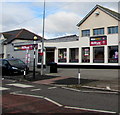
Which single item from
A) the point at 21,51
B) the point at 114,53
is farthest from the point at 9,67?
the point at 21,51

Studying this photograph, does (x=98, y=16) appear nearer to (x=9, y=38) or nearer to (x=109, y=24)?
(x=109, y=24)

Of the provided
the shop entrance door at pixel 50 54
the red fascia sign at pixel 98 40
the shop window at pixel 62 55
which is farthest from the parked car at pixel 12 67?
the shop entrance door at pixel 50 54

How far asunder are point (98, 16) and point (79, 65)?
23.9ft

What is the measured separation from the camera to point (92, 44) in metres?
27.9

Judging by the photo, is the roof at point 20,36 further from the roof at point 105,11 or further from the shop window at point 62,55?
the roof at point 105,11

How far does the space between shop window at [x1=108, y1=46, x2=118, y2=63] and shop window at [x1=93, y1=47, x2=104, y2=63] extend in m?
1.00

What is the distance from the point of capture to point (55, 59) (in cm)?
3181

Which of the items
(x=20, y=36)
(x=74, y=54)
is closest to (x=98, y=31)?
(x=74, y=54)

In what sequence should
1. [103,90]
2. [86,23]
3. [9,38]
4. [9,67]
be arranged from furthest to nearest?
[9,38] < [86,23] < [9,67] < [103,90]

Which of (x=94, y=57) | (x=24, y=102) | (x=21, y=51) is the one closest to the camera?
(x=24, y=102)

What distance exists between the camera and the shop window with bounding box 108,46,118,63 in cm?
2570

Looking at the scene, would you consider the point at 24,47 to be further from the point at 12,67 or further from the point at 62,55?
the point at 12,67

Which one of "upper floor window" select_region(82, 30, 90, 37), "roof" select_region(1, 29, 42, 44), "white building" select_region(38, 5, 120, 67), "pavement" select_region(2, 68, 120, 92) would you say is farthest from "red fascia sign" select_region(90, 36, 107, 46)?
"roof" select_region(1, 29, 42, 44)

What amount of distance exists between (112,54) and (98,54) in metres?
1.96
